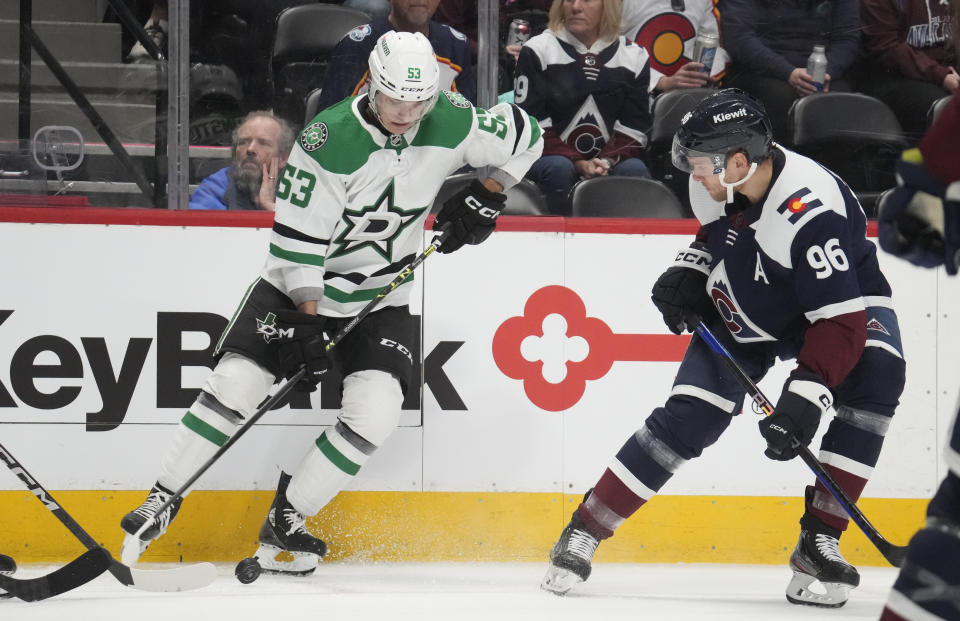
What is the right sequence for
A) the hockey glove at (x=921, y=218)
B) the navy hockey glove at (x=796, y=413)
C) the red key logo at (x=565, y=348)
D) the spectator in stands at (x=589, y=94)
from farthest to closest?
the spectator in stands at (x=589, y=94) → the red key logo at (x=565, y=348) → the navy hockey glove at (x=796, y=413) → the hockey glove at (x=921, y=218)

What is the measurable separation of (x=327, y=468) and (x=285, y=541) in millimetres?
236

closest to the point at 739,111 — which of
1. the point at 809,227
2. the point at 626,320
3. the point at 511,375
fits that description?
the point at 809,227

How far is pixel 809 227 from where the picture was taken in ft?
7.87

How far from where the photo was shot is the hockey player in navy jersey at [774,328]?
2367 millimetres

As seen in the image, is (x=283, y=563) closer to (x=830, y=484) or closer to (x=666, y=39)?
(x=830, y=484)

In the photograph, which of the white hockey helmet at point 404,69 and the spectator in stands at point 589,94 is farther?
the spectator in stands at point 589,94

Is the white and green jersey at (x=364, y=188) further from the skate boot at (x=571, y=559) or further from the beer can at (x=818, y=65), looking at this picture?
the beer can at (x=818, y=65)

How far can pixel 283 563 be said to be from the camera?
2.88 m

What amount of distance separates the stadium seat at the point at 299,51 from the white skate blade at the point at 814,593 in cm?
179

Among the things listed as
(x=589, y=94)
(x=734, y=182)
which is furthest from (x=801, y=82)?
(x=734, y=182)

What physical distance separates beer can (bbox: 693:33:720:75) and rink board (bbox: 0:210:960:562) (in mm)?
626

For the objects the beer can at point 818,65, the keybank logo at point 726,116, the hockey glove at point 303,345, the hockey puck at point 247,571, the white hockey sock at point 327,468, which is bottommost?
the hockey puck at point 247,571

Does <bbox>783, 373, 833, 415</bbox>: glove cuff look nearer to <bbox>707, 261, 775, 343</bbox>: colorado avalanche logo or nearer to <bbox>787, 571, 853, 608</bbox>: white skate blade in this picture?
<bbox>707, 261, 775, 343</bbox>: colorado avalanche logo

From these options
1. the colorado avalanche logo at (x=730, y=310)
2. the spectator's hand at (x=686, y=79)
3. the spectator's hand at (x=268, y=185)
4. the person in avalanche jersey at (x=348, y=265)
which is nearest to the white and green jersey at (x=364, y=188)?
the person in avalanche jersey at (x=348, y=265)
